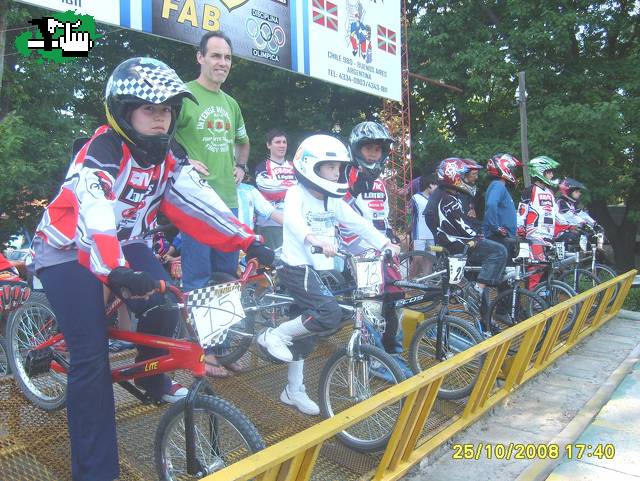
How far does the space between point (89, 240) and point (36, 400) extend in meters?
1.64

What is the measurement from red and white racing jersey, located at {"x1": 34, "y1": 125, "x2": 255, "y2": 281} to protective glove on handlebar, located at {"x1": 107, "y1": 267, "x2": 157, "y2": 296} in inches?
3.0

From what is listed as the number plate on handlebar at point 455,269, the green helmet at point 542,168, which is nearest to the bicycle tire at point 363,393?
the number plate on handlebar at point 455,269

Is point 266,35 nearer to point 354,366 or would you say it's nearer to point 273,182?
point 273,182

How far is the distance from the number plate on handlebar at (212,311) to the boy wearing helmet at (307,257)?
0.93 meters

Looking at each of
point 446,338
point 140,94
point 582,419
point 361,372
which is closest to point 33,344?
point 140,94

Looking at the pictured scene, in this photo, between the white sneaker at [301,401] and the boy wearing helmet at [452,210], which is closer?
the white sneaker at [301,401]

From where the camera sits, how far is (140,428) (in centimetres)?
347

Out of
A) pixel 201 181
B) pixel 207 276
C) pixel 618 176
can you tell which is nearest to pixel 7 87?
pixel 207 276

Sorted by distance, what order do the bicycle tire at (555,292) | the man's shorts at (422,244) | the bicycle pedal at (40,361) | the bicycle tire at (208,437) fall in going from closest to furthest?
1. the bicycle tire at (208,437)
2. the bicycle pedal at (40,361)
3. the bicycle tire at (555,292)
4. the man's shorts at (422,244)

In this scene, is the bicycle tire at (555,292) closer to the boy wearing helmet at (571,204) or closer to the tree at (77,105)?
the boy wearing helmet at (571,204)

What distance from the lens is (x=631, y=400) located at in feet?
15.3

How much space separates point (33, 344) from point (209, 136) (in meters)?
1.86

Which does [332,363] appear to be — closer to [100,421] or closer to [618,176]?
[100,421]
